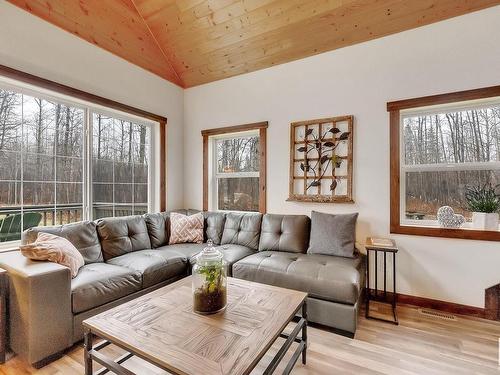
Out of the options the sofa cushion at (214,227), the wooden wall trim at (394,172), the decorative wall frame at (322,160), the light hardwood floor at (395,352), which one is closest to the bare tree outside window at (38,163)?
the light hardwood floor at (395,352)

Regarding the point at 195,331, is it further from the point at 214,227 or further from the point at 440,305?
the point at 440,305

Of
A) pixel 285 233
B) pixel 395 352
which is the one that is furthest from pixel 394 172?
pixel 395 352

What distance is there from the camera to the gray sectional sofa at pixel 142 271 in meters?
1.70

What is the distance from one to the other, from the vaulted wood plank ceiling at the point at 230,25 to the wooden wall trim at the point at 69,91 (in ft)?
1.98

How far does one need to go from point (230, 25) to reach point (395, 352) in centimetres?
353

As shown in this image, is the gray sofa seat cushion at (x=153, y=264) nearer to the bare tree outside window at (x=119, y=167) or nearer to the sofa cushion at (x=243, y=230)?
the sofa cushion at (x=243, y=230)

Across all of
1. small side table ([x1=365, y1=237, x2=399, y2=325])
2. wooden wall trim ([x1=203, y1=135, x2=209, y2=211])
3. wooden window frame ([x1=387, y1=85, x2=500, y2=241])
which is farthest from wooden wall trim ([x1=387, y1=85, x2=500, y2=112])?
wooden wall trim ([x1=203, y1=135, x2=209, y2=211])

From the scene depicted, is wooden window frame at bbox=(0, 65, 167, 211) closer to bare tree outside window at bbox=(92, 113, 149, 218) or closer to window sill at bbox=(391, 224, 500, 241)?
bare tree outside window at bbox=(92, 113, 149, 218)

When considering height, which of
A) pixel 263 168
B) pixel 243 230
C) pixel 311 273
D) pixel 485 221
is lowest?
pixel 311 273

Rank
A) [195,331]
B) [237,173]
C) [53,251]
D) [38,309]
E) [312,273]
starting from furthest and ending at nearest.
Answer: [237,173] → [312,273] → [53,251] → [38,309] → [195,331]

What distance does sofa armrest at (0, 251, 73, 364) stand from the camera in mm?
1648

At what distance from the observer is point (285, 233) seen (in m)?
2.92

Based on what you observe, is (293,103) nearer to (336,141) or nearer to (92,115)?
(336,141)

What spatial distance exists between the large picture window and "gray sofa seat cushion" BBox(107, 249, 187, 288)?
0.86 metres
